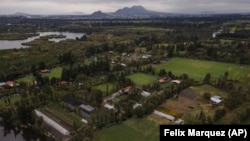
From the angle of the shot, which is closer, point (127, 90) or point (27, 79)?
point (127, 90)

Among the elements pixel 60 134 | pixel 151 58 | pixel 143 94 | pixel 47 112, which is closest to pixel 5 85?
pixel 47 112

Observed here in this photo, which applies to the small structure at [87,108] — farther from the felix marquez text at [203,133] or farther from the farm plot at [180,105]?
the felix marquez text at [203,133]

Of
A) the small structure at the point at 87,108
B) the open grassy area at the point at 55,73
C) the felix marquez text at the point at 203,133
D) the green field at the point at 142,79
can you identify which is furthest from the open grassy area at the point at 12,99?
the felix marquez text at the point at 203,133

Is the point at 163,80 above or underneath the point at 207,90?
above

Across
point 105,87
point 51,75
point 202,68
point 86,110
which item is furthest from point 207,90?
point 51,75

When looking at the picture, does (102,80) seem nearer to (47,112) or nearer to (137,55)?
(47,112)

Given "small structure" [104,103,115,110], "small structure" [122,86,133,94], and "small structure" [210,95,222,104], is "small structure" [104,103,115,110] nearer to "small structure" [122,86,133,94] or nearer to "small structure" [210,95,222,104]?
"small structure" [122,86,133,94]

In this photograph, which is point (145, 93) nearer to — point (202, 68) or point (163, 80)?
point (163, 80)
